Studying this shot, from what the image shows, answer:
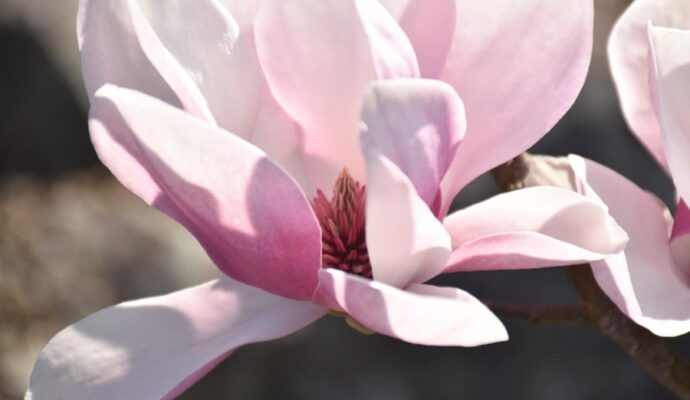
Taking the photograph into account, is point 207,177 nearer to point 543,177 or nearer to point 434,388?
point 543,177

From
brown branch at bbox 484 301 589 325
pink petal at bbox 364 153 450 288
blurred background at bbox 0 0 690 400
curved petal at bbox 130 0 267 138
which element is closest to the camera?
pink petal at bbox 364 153 450 288

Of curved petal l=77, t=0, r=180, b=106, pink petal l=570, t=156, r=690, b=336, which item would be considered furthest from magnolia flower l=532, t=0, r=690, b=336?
curved petal l=77, t=0, r=180, b=106

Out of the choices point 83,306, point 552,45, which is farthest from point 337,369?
point 552,45

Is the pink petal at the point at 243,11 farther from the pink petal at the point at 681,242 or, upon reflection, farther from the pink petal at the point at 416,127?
the pink petal at the point at 681,242

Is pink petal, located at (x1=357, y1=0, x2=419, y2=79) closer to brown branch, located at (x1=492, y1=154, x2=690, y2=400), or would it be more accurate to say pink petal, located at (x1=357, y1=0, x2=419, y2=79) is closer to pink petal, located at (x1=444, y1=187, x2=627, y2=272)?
pink petal, located at (x1=444, y1=187, x2=627, y2=272)

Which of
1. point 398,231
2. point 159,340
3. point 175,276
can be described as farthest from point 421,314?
point 175,276
